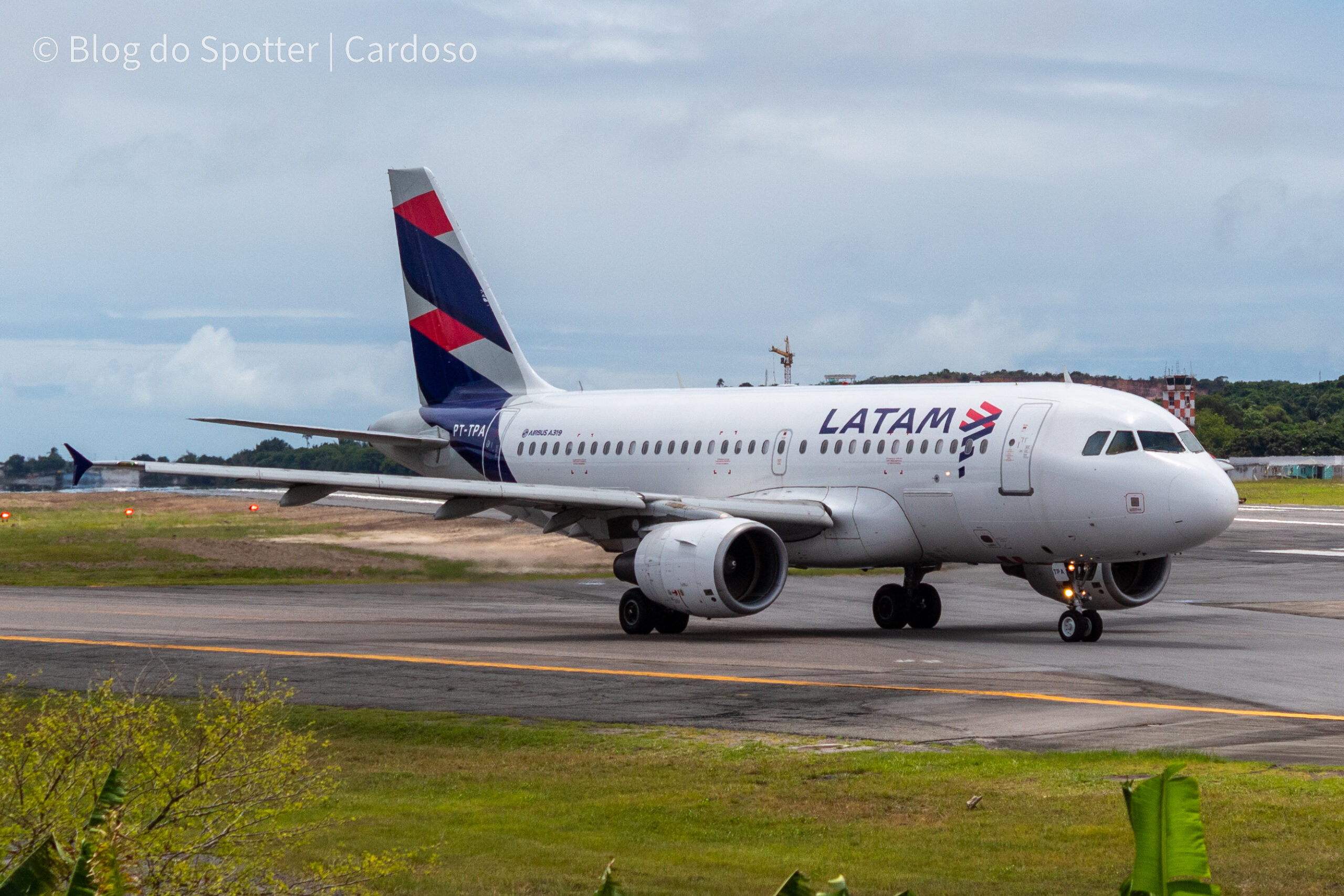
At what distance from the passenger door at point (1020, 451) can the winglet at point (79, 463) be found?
14503 millimetres

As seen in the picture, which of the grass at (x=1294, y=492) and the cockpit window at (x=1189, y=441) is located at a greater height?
the cockpit window at (x=1189, y=441)

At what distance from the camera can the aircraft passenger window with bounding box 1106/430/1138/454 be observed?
2438 centimetres

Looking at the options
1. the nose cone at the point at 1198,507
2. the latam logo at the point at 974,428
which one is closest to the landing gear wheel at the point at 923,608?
the latam logo at the point at 974,428

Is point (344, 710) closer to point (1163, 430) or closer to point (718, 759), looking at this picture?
point (718, 759)

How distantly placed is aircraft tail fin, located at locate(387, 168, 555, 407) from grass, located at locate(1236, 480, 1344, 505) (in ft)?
164

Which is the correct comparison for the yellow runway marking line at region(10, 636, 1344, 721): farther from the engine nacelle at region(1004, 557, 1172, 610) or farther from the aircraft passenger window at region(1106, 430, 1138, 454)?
the engine nacelle at region(1004, 557, 1172, 610)

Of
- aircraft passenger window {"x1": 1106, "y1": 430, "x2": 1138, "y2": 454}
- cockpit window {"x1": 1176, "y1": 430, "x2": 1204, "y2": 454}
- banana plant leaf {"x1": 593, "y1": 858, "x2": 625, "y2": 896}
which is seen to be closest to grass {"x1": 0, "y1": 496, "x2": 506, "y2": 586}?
aircraft passenger window {"x1": 1106, "y1": 430, "x2": 1138, "y2": 454}

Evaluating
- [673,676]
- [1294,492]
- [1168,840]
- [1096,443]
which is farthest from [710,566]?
[1294,492]

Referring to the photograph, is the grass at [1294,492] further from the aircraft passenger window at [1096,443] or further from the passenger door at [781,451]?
the aircraft passenger window at [1096,443]

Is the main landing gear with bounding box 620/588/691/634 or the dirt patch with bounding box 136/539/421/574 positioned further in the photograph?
the dirt patch with bounding box 136/539/421/574

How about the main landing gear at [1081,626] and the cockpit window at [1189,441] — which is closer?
the cockpit window at [1189,441]

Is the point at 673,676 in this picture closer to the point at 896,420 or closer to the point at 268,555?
the point at 896,420

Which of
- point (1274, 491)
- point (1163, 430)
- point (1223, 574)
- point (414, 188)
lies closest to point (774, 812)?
point (1163, 430)

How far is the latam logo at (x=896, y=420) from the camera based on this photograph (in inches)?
1035
